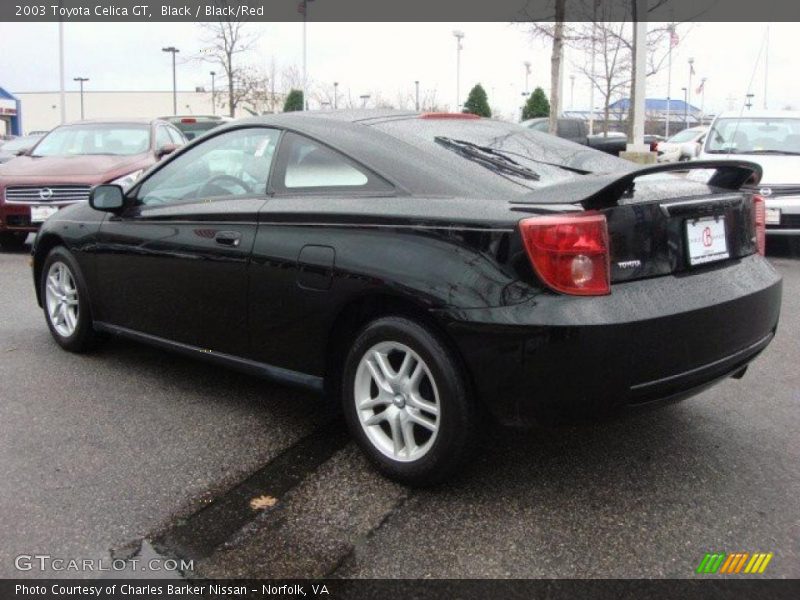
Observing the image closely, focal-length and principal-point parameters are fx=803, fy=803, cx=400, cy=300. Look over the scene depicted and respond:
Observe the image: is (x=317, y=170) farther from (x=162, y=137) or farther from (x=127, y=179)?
(x=162, y=137)

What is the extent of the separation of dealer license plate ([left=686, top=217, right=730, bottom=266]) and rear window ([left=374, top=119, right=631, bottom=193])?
1.79ft

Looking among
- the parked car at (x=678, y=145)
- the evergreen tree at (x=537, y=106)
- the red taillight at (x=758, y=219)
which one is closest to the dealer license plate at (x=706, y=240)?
the red taillight at (x=758, y=219)

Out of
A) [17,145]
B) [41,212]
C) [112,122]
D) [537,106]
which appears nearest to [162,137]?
[112,122]

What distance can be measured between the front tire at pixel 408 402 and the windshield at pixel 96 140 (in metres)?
7.74

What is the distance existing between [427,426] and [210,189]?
182cm

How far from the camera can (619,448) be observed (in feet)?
11.4

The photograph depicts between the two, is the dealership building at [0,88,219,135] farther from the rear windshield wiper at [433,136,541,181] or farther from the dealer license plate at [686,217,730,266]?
the dealer license plate at [686,217,730,266]

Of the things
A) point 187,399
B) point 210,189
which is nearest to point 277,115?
point 210,189

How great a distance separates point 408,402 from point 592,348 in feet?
2.50

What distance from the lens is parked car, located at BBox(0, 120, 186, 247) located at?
29.8 feet

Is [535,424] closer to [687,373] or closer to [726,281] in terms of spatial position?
[687,373]

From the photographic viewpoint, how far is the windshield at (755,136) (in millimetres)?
10062

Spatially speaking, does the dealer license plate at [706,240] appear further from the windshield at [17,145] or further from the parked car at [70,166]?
the windshield at [17,145]

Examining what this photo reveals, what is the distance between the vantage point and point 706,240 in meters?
3.08
